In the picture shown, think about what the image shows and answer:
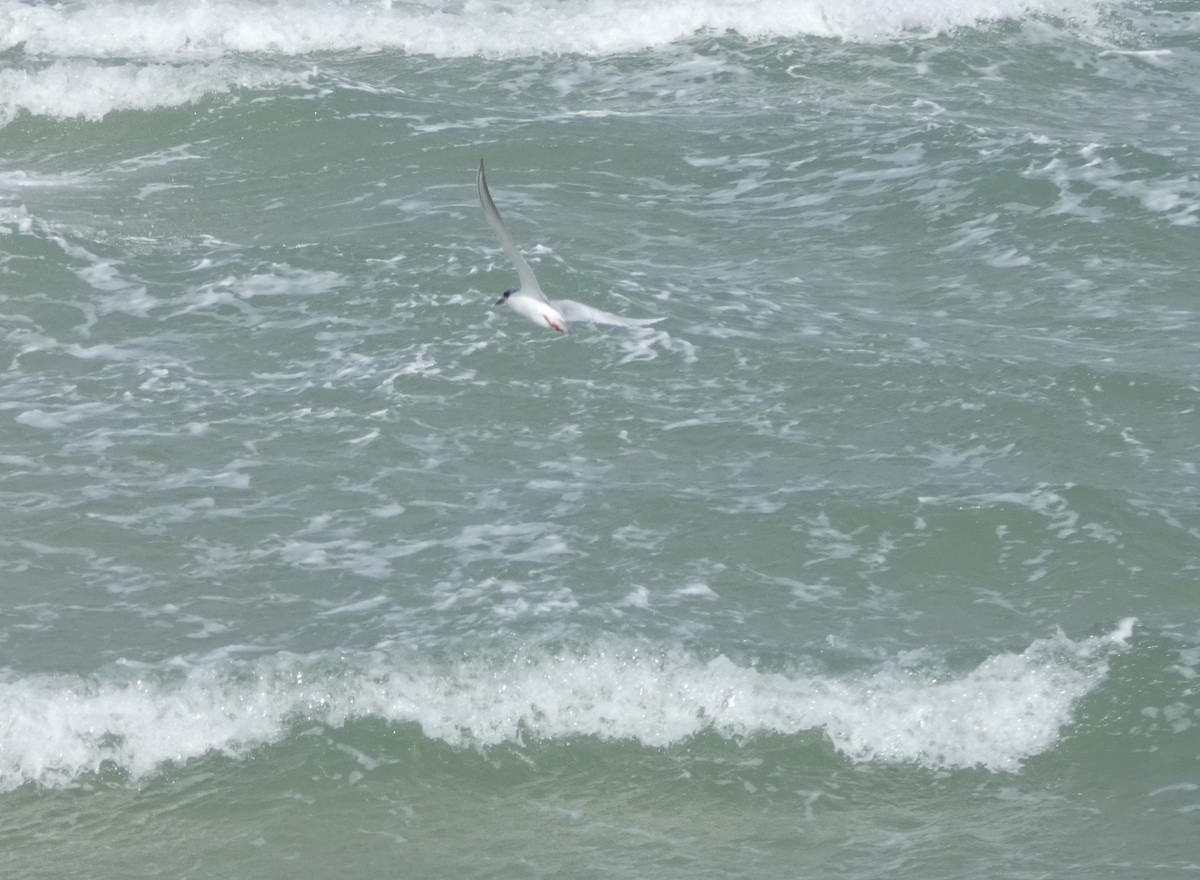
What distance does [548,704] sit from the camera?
24.8 ft

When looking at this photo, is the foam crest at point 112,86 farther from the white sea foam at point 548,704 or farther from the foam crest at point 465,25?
the white sea foam at point 548,704

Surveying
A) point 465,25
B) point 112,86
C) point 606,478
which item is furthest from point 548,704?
point 465,25

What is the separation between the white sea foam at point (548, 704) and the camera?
23.8 feet

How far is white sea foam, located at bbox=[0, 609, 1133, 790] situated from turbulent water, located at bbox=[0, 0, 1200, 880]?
0.08 feet

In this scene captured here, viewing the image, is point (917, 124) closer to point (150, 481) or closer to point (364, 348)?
point (364, 348)

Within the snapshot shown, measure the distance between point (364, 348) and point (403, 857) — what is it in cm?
561

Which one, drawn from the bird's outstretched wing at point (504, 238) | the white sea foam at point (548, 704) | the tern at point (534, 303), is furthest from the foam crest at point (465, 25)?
the white sea foam at point (548, 704)

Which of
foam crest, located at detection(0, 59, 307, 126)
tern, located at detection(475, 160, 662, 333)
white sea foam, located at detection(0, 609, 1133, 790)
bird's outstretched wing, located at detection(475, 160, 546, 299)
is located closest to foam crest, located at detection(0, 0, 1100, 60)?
foam crest, located at detection(0, 59, 307, 126)

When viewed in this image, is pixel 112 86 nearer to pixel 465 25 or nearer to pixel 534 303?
pixel 465 25

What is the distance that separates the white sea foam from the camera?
724 cm

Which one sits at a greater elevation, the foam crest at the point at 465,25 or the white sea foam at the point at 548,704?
the foam crest at the point at 465,25

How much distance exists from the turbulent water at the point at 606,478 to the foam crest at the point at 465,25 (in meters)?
1.75

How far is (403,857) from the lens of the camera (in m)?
6.55

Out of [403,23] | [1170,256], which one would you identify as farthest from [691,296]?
[403,23]
